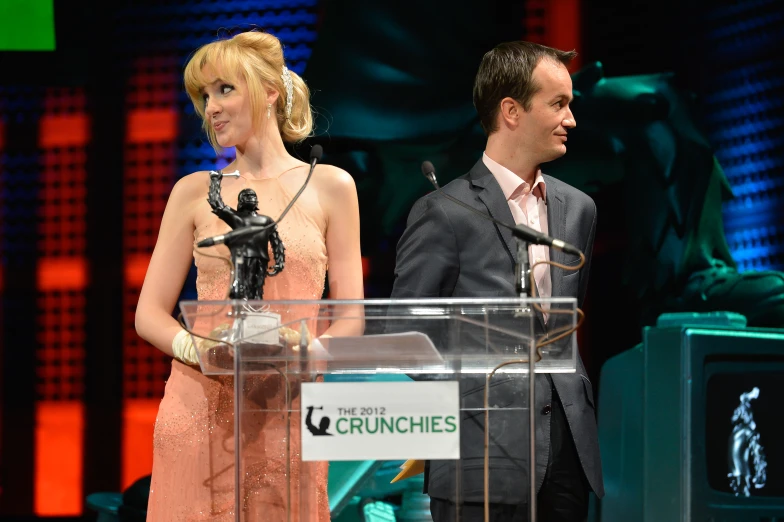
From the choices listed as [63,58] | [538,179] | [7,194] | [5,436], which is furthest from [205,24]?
[538,179]

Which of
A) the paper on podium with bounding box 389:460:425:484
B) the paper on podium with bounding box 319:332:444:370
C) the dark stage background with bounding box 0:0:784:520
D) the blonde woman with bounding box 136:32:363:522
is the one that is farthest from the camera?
the dark stage background with bounding box 0:0:784:520

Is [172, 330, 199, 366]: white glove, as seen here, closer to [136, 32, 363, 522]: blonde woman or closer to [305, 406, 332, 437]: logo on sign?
[136, 32, 363, 522]: blonde woman

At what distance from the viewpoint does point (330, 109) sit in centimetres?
434

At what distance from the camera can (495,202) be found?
2.55m

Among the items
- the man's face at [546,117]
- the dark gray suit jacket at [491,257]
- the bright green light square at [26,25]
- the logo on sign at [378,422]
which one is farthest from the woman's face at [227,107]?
the bright green light square at [26,25]

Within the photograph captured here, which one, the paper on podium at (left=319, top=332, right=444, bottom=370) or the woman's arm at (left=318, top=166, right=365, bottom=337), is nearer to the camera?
the paper on podium at (left=319, top=332, right=444, bottom=370)

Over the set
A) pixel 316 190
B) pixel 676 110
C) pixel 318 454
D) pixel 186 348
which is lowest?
pixel 318 454

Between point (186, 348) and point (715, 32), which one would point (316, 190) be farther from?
point (715, 32)

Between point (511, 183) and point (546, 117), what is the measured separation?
0.22m

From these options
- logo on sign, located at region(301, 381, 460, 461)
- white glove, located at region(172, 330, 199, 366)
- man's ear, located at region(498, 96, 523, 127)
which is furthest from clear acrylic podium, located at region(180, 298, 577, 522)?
man's ear, located at region(498, 96, 523, 127)

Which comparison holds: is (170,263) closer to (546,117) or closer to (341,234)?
(341,234)

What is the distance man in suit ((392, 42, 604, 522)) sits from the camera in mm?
2314

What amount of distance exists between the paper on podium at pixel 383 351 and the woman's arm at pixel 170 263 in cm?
77

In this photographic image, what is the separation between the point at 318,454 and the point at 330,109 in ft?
8.93
